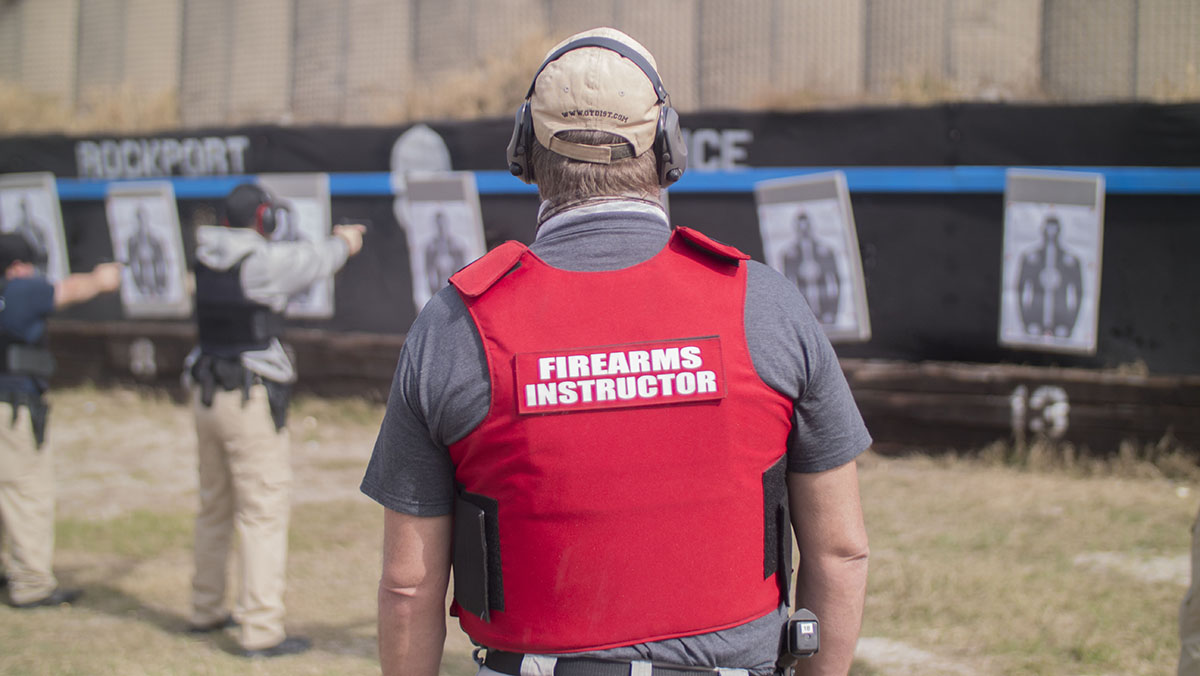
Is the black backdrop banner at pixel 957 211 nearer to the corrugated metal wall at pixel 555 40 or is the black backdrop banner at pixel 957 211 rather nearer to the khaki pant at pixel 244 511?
the corrugated metal wall at pixel 555 40

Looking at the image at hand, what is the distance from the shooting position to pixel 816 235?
752 centimetres

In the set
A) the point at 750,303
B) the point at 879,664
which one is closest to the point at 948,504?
the point at 879,664

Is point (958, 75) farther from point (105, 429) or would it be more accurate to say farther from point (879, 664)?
point (105, 429)

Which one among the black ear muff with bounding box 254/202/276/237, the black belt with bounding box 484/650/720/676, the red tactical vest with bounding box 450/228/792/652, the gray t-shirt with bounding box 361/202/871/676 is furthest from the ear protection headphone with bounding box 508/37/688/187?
the black ear muff with bounding box 254/202/276/237

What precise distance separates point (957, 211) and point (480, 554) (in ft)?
20.3

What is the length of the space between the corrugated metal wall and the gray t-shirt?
613 cm

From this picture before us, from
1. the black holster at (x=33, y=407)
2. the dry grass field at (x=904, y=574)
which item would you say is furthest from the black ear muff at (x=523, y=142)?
the black holster at (x=33, y=407)

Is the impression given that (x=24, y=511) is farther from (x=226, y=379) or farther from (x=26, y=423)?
(x=226, y=379)

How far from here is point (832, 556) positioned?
1.86 m

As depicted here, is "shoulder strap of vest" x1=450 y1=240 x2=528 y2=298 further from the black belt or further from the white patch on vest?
the black belt

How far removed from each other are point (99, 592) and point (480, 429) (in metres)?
4.85

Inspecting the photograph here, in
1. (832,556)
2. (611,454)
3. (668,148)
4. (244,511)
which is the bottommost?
(244,511)

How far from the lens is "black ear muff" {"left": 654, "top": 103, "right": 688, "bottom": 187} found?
73.7 inches

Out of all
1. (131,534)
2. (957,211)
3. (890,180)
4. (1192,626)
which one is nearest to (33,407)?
(131,534)
